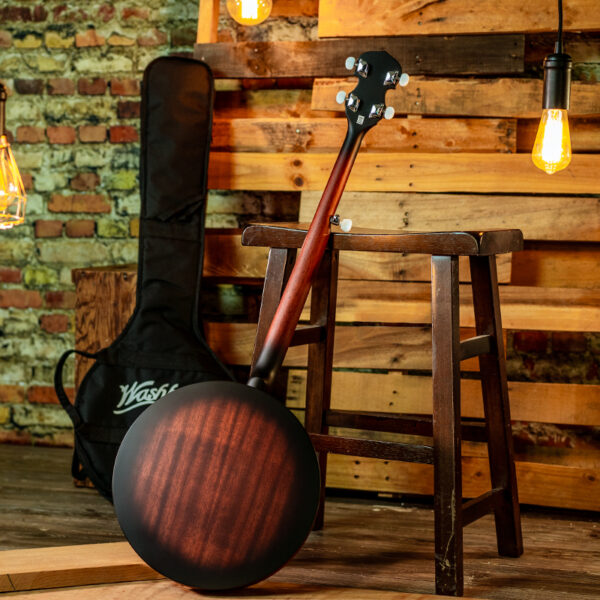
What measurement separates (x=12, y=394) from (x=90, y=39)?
1221mm

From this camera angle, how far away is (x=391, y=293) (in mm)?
2406

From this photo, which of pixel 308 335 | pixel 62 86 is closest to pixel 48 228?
pixel 62 86

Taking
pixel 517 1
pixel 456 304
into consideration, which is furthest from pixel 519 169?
pixel 456 304

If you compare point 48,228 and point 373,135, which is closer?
point 373,135

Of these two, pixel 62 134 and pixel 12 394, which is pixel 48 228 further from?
pixel 12 394

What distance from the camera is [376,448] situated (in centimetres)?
177

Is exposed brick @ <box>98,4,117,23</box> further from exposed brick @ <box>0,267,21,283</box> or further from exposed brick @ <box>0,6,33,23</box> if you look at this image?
exposed brick @ <box>0,267,21,283</box>

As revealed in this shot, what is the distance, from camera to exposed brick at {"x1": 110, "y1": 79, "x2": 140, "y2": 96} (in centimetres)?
274

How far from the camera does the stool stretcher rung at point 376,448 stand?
172 cm

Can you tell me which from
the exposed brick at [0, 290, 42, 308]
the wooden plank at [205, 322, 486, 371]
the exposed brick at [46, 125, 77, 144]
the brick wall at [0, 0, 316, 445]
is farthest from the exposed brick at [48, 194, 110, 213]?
the wooden plank at [205, 322, 486, 371]

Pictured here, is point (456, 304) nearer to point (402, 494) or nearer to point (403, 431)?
point (403, 431)

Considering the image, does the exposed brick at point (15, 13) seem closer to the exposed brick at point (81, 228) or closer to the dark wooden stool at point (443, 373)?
the exposed brick at point (81, 228)

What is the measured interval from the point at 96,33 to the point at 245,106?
0.60m

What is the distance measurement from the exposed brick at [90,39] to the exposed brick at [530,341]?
163cm
